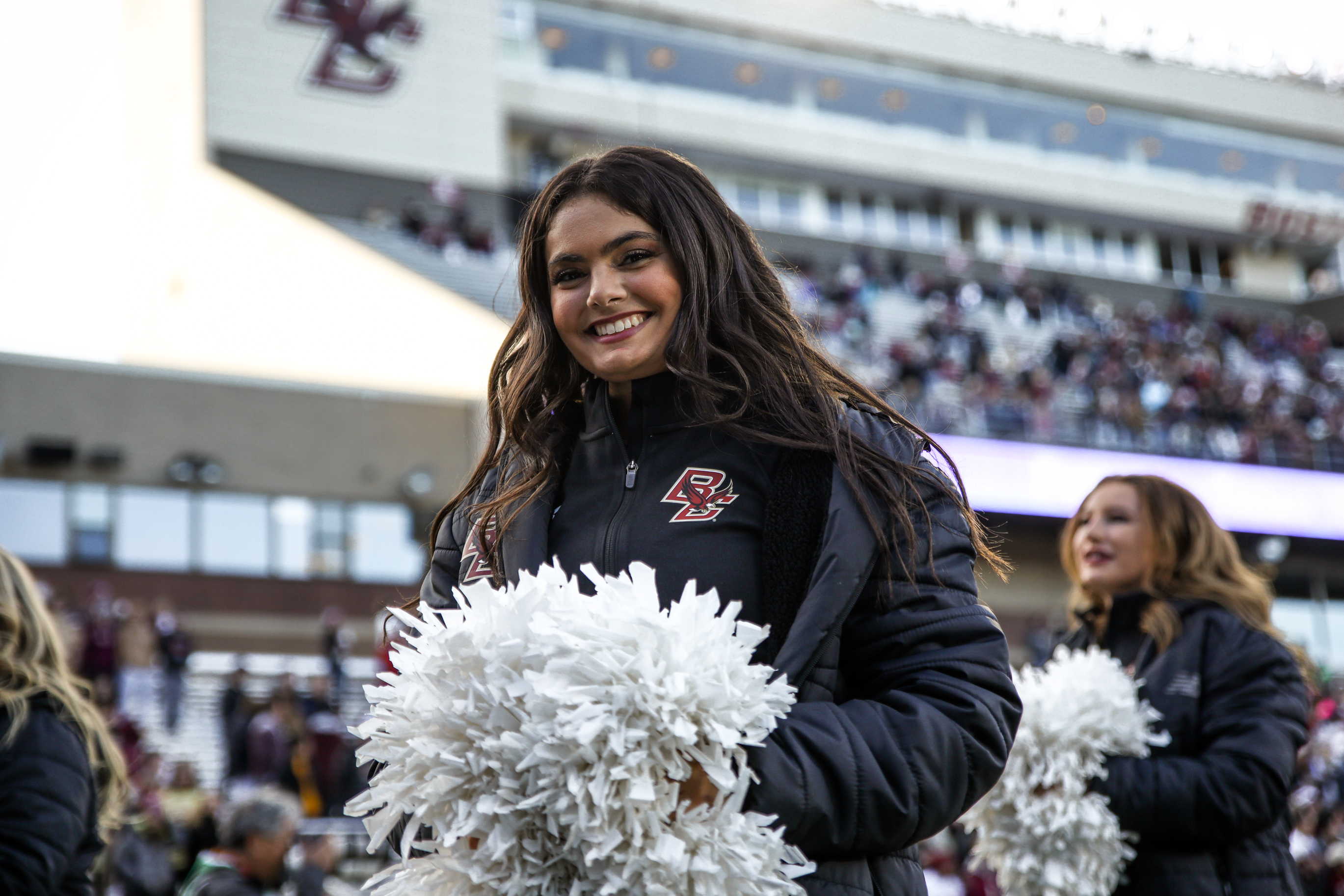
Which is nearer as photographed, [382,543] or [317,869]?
[317,869]

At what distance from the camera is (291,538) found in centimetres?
2091

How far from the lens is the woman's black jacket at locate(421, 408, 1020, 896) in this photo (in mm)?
1584

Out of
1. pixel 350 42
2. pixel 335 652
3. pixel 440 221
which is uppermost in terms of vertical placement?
pixel 350 42

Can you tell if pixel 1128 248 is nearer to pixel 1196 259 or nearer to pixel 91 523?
pixel 1196 259

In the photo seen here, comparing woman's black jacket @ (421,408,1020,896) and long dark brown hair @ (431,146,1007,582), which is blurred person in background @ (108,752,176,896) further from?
woman's black jacket @ (421,408,1020,896)

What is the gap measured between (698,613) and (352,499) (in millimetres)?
20089

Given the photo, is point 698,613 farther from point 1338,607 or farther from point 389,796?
point 1338,607

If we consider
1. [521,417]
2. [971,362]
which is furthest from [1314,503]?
[521,417]

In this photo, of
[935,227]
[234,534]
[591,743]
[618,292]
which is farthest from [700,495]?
[935,227]

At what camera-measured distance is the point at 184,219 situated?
25906mm

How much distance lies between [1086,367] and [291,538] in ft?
47.7

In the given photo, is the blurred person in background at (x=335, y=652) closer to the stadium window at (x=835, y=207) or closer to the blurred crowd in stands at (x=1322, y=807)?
the blurred crowd in stands at (x=1322, y=807)

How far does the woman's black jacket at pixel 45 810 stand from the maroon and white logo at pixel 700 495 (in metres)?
1.43

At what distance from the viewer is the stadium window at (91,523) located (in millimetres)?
19500
